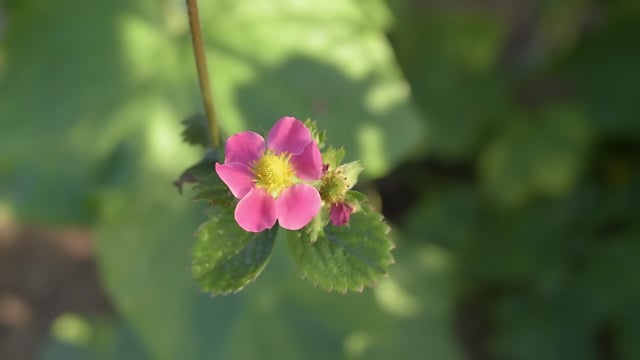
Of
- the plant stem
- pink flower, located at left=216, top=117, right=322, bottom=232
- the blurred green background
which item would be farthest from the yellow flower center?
the blurred green background

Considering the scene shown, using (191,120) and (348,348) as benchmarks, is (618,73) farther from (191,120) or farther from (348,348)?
(191,120)

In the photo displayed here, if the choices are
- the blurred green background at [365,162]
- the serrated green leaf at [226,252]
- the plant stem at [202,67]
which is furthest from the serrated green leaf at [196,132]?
the blurred green background at [365,162]

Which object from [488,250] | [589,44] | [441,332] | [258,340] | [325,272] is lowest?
[325,272]

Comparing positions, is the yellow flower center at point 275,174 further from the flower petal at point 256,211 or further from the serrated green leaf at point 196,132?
the serrated green leaf at point 196,132

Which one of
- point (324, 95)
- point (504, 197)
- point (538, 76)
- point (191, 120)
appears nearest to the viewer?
point (191, 120)

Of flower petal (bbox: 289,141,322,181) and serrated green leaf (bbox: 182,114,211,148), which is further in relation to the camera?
serrated green leaf (bbox: 182,114,211,148)

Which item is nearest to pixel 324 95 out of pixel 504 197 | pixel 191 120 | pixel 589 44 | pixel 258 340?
pixel 258 340

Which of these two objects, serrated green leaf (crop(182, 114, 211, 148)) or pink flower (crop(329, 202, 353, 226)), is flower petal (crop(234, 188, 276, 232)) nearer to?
pink flower (crop(329, 202, 353, 226))
